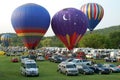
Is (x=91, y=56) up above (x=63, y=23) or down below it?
below

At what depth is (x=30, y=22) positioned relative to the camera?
57.0 meters

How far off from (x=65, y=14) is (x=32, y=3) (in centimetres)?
683

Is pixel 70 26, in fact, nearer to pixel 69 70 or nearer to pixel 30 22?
pixel 30 22

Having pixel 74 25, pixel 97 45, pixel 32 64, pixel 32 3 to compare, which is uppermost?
pixel 32 3

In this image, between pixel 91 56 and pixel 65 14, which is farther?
pixel 91 56

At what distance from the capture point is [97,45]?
121 m

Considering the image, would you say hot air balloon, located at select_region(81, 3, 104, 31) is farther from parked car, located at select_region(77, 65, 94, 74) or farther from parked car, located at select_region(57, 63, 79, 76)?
parked car, located at select_region(57, 63, 79, 76)

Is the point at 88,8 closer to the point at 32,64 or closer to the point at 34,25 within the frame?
the point at 34,25

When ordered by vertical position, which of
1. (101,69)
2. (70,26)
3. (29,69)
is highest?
(70,26)

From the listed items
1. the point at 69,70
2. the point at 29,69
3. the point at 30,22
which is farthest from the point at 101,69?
the point at 30,22

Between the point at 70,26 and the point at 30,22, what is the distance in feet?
25.5

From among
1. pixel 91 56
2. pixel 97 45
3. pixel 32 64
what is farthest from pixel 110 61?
pixel 97 45

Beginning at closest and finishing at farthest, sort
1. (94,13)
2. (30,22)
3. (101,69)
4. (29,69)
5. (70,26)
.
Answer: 1. (29,69)
2. (101,69)
3. (30,22)
4. (70,26)
5. (94,13)

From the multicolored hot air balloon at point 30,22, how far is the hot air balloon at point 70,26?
3.10 meters
